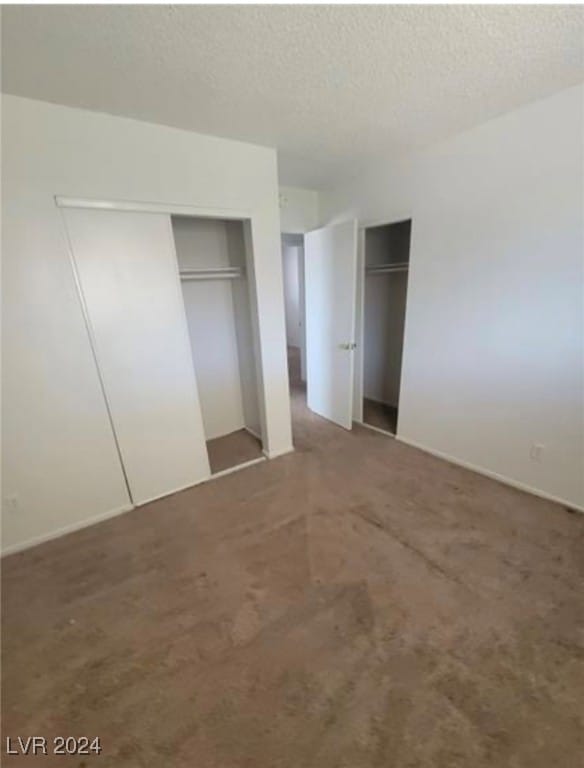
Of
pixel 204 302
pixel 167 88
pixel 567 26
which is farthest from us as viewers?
pixel 204 302

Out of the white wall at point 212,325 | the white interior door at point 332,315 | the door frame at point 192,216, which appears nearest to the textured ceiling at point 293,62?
the door frame at point 192,216

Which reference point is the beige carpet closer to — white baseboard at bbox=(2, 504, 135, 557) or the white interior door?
white baseboard at bbox=(2, 504, 135, 557)

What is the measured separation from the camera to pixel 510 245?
89.3 inches

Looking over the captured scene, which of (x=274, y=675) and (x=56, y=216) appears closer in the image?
(x=274, y=675)

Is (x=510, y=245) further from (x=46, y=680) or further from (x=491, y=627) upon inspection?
(x=46, y=680)

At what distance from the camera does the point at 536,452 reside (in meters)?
2.38

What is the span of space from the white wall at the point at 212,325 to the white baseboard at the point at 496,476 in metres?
1.88

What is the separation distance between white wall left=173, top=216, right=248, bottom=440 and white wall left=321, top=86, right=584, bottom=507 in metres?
1.61

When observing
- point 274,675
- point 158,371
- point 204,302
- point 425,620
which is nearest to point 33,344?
point 158,371

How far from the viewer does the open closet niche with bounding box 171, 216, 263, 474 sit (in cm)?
305

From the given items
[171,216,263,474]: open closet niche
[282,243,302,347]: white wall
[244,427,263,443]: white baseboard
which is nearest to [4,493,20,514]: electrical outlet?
[171,216,263,474]: open closet niche

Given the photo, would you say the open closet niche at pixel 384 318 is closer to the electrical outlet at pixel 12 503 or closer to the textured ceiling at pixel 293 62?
the textured ceiling at pixel 293 62

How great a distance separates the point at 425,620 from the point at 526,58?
2729 mm

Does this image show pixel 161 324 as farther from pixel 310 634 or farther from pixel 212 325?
pixel 310 634
